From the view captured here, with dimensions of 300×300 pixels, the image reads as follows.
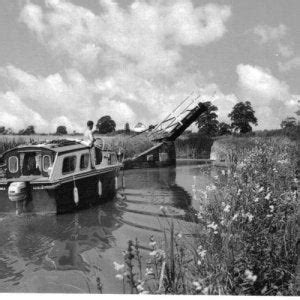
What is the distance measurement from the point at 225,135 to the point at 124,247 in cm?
2711

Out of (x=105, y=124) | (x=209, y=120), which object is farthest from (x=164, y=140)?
(x=105, y=124)

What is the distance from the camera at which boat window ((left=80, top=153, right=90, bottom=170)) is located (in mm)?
14930

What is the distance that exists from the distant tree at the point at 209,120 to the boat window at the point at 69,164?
1282cm

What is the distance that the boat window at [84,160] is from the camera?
49.0 ft

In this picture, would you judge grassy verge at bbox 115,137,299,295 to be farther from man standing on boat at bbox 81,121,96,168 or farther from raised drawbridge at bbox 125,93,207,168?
raised drawbridge at bbox 125,93,207,168

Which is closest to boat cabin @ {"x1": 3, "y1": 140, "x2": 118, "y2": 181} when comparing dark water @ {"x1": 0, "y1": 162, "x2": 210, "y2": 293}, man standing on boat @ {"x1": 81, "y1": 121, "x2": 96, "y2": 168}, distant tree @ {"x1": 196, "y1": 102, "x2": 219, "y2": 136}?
man standing on boat @ {"x1": 81, "y1": 121, "x2": 96, "y2": 168}

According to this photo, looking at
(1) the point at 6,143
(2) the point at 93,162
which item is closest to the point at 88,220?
(2) the point at 93,162

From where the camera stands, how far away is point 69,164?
14.2m

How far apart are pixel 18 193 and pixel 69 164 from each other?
2.25 m

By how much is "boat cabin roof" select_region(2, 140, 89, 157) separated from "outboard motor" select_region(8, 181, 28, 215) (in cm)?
148

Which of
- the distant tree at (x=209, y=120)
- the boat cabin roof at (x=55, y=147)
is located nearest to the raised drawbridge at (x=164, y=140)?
the distant tree at (x=209, y=120)

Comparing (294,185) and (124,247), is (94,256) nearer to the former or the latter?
(124,247)

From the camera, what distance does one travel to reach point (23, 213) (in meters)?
12.8

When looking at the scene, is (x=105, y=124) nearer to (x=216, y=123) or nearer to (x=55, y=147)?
(x=55, y=147)
